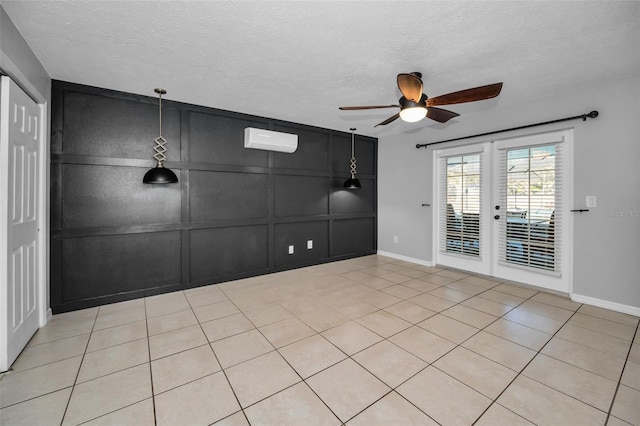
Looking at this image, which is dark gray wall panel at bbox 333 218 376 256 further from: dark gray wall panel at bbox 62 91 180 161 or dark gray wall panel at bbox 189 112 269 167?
dark gray wall panel at bbox 62 91 180 161

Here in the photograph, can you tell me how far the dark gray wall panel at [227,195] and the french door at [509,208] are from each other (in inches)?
124

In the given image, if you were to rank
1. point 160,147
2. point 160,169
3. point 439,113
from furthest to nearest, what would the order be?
1. point 160,147
2. point 160,169
3. point 439,113

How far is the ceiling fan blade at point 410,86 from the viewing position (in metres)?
2.29

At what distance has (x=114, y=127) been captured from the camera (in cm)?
332

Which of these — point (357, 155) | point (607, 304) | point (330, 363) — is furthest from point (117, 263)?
point (607, 304)

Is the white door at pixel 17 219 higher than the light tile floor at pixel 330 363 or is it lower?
higher

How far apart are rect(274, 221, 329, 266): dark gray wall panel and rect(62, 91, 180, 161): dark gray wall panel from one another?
2.00m

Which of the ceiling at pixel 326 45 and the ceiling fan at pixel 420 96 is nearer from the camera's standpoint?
the ceiling at pixel 326 45

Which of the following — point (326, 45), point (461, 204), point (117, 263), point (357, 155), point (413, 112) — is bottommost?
point (117, 263)

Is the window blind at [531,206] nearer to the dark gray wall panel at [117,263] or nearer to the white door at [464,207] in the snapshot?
the white door at [464,207]

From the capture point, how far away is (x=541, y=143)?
367 centimetres

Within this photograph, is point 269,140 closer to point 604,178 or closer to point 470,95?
point 470,95

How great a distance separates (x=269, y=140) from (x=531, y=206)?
3.89 metres

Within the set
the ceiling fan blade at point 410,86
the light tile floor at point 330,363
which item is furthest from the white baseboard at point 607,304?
the ceiling fan blade at point 410,86
